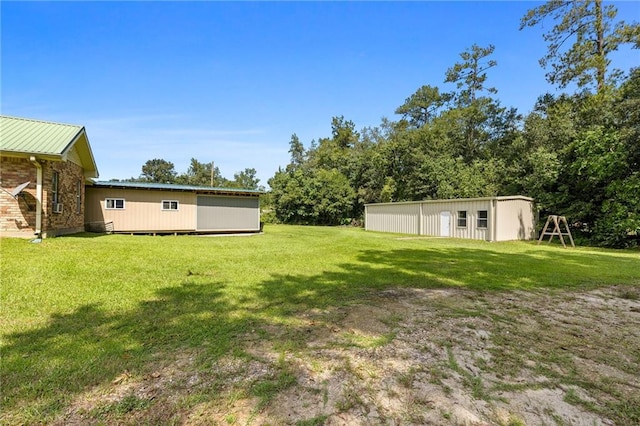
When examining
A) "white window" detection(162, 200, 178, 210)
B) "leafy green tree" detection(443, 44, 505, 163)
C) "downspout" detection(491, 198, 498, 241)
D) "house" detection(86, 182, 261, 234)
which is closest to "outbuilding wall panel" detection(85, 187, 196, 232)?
"house" detection(86, 182, 261, 234)

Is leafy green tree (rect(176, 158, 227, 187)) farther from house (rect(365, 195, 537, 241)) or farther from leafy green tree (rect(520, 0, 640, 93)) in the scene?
leafy green tree (rect(520, 0, 640, 93))

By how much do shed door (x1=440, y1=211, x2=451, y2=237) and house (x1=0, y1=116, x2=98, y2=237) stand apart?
1671 cm

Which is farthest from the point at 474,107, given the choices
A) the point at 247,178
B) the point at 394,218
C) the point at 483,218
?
the point at 247,178

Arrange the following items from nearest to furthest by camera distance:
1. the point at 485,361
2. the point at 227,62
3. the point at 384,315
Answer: the point at 485,361
the point at 384,315
the point at 227,62

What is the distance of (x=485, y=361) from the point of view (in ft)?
9.14

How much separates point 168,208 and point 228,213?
9.78 ft

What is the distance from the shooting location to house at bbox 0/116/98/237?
9.05 m

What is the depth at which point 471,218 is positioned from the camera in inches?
631

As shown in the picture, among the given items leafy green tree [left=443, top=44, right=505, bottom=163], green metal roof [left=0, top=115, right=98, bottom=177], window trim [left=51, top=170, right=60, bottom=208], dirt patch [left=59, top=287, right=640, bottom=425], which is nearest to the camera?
dirt patch [left=59, top=287, right=640, bottom=425]

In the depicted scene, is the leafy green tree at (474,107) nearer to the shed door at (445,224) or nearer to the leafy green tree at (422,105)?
the leafy green tree at (422,105)

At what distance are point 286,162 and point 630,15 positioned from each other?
133ft

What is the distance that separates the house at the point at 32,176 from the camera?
→ 9.05 meters

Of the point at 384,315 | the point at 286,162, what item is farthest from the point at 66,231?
the point at 286,162

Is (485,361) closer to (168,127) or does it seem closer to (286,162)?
(168,127)
